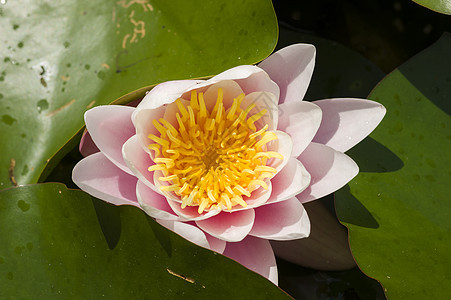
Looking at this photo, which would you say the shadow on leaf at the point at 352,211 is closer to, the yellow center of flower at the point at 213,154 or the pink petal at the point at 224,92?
the yellow center of flower at the point at 213,154

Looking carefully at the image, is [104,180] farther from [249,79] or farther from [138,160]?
[249,79]

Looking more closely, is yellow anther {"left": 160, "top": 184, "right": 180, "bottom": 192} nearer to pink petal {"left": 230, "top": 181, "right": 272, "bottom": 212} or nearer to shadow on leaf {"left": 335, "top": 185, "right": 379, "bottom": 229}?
pink petal {"left": 230, "top": 181, "right": 272, "bottom": 212}

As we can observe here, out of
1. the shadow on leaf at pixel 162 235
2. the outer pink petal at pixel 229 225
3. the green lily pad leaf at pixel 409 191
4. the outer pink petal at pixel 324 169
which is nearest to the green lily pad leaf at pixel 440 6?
the green lily pad leaf at pixel 409 191

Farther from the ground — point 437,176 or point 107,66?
point 107,66

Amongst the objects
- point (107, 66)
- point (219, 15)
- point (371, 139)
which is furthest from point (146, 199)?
point (371, 139)

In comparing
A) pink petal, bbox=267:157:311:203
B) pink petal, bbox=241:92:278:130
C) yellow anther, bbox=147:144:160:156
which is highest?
pink petal, bbox=241:92:278:130

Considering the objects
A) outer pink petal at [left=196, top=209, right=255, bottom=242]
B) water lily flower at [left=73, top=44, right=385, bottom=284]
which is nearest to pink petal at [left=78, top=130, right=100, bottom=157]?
water lily flower at [left=73, top=44, right=385, bottom=284]

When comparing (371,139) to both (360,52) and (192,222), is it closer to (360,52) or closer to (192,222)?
(360,52)
